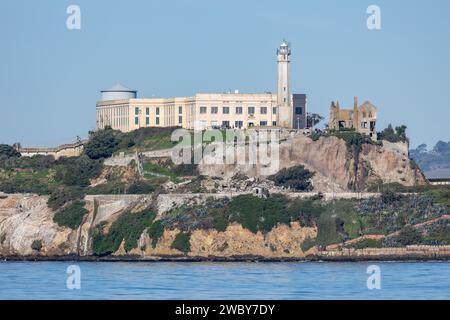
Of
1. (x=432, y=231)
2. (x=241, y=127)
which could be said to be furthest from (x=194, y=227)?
(x=241, y=127)

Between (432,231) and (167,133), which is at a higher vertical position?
(167,133)

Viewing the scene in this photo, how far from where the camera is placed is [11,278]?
7725 cm

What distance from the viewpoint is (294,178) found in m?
109

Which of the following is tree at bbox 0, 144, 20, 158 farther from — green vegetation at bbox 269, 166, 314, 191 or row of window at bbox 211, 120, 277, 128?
green vegetation at bbox 269, 166, 314, 191

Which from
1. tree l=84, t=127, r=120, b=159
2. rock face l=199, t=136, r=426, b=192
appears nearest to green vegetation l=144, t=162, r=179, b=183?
rock face l=199, t=136, r=426, b=192

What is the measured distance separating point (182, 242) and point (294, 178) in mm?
13237

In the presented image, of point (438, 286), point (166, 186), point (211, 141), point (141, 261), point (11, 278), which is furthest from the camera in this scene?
point (211, 141)

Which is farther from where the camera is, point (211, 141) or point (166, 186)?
point (211, 141)

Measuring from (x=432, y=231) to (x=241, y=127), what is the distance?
97.2 feet

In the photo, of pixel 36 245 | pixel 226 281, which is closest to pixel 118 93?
pixel 36 245

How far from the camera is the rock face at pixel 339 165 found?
360 ft

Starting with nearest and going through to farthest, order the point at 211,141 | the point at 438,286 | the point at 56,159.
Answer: the point at 438,286 < the point at 211,141 < the point at 56,159

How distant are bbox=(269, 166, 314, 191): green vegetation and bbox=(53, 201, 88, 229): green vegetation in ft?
50.4
